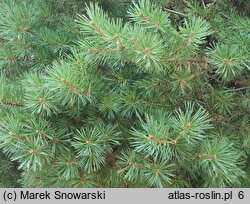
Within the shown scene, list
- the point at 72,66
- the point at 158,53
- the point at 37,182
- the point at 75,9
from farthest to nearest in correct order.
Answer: the point at 75,9
the point at 37,182
the point at 72,66
the point at 158,53

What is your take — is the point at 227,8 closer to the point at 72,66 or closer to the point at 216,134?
the point at 216,134

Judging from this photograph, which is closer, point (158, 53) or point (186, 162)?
point (158, 53)

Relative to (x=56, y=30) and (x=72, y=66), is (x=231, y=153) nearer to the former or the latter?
(x=72, y=66)

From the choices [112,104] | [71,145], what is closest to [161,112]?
[112,104]

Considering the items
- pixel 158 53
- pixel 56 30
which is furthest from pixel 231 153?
pixel 56 30

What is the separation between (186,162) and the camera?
815mm

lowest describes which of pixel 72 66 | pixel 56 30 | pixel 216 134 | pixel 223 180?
pixel 223 180

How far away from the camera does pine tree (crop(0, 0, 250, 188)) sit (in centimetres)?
72

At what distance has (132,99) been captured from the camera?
0.83m

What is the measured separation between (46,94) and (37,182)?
0.99 feet

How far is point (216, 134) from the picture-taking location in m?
0.86

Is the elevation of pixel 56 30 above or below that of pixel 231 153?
above

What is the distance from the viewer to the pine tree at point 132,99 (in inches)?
28.4

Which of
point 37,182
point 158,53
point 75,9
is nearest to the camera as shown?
→ point 158,53
